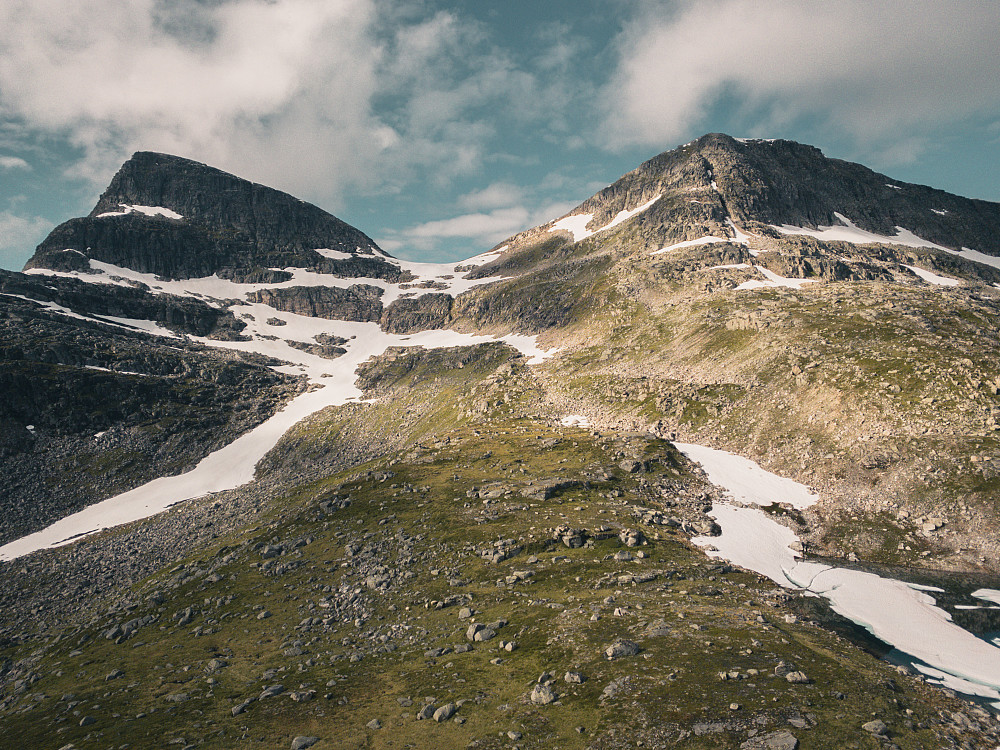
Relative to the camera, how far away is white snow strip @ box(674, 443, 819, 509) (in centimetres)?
5606

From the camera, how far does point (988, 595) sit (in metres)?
38.5

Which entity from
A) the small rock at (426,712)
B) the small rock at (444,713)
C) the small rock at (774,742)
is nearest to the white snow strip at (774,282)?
the small rock at (774,742)

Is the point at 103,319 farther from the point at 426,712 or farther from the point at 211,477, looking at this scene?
the point at 426,712

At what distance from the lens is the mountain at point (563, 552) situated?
23.4 m

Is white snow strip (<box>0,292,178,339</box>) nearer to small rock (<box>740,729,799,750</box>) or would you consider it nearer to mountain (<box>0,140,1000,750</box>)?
mountain (<box>0,140,1000,750</box>)

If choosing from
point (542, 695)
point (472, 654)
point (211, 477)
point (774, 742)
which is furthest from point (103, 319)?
point (774, 742)

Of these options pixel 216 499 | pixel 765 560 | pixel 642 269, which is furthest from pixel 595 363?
pixel 216 499

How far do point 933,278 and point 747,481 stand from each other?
159863 mm

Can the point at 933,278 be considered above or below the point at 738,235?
below

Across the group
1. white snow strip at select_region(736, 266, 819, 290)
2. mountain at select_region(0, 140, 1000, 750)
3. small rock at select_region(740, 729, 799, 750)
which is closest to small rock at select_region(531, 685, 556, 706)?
mountain at select_region(0, 140, 1000, 750)

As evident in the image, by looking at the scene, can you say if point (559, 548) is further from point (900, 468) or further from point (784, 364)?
point (784, 364)

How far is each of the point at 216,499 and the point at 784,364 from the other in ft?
360

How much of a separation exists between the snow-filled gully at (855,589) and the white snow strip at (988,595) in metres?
2.98

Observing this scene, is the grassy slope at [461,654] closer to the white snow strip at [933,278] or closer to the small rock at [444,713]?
the small rock at [444,713]
